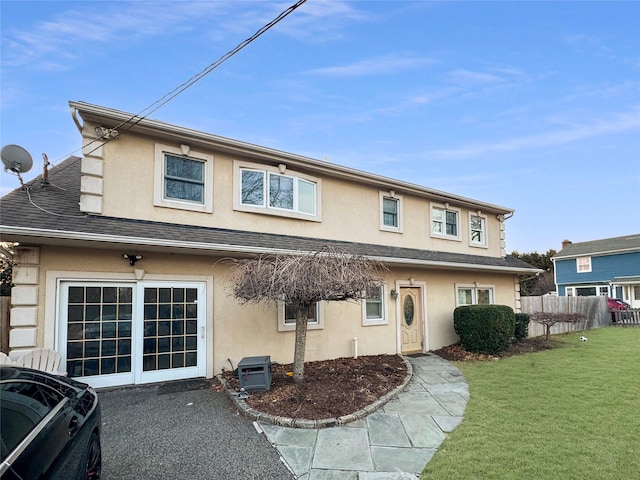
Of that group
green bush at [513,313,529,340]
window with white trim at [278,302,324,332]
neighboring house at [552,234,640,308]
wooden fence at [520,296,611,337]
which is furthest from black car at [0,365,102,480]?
neighboring house at [552,234,640,308]

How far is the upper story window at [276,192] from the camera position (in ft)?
29.2

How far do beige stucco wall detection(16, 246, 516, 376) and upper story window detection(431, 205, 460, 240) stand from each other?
5.27 ft

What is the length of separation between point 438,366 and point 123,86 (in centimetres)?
1064

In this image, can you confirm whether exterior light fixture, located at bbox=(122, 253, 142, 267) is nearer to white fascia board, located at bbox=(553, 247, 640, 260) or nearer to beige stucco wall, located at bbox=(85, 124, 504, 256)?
beige stucco wall, located at bbox=(85, 124, 504, 256)

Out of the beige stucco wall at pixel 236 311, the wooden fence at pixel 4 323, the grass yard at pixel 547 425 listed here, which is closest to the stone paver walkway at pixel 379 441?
the grass yard at pixel 547 425

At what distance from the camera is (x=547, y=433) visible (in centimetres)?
498

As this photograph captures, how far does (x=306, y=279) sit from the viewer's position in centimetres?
616

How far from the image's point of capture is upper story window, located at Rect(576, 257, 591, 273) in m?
30.0

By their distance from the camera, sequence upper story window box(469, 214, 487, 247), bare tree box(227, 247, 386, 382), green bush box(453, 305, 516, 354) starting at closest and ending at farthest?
bare tree box(227, 247, 386, 382) → green bush box(453, 305, 516, 354) → upper story window box(469, 214, 487, 247)

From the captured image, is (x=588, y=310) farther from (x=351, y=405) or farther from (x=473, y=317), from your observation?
(x=351, y=405)

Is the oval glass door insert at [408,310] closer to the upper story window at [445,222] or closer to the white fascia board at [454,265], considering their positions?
the white fascia board at [454,265]

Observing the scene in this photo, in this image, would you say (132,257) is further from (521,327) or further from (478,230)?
(521,327)

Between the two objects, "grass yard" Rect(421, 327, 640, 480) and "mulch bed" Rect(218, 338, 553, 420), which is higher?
"mulch bed" Rect(218, 338, 553, 420)

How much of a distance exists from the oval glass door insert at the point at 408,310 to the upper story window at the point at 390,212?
2.29 metres
